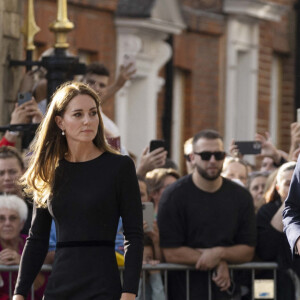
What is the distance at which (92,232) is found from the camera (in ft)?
25.4

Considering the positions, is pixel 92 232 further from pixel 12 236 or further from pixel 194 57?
pixel 194 57

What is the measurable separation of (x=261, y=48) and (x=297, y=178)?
699 inches

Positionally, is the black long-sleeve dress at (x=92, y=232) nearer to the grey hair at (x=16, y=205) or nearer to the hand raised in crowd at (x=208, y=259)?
the grey hair at (x=16, y=205)

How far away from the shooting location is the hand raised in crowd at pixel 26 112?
1130 cm

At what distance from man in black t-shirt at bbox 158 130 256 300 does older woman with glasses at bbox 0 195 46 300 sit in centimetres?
100

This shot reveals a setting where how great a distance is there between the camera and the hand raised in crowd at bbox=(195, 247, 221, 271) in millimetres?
10259

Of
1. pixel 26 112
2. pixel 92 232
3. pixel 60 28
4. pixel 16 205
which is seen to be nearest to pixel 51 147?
pixel 92 232

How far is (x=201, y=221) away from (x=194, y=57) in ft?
40.5

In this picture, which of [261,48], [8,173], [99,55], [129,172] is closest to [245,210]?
[8,173]

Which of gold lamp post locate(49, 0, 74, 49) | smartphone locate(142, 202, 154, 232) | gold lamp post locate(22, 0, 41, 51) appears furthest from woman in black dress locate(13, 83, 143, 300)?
gold lamp post locate(22, 0, 41, 51)

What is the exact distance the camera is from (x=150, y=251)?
34.8ft

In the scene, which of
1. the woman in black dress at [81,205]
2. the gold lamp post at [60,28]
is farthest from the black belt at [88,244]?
the gold lamp post at [60,28]

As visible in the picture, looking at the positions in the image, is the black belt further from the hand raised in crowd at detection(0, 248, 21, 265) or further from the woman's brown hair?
the hand raised in crowd at detection(0, 248, 21, 265)

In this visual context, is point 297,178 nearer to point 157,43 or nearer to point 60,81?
point 60,81
